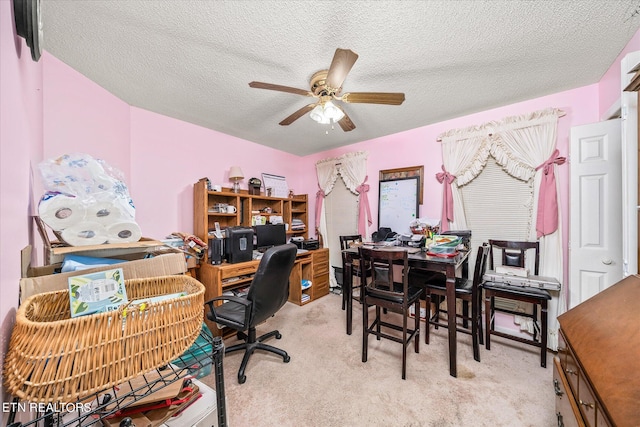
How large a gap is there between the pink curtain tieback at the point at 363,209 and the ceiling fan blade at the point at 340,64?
2103 millimetres

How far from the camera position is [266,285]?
1.81 m

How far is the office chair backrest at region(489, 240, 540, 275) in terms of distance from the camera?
2.20 meters

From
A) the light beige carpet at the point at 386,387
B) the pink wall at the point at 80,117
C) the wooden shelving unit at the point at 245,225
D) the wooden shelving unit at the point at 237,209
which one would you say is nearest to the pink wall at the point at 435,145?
the wooden shelving unit at the point at 237,209

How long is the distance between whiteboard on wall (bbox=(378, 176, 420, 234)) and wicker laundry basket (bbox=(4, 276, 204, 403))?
2.93 m

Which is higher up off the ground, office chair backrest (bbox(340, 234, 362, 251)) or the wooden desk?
office chair backrest (bbox(340, 234, 362, 251))

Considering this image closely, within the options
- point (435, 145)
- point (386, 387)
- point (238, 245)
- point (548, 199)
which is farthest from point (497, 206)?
point (238, 245)

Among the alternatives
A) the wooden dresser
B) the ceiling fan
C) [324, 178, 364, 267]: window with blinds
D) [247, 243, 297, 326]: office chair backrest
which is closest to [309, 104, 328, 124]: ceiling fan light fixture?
the ceiling fan

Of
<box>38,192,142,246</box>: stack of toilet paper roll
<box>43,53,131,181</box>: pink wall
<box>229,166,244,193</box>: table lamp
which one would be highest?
<box>43,53,131,181</box>: pink wall

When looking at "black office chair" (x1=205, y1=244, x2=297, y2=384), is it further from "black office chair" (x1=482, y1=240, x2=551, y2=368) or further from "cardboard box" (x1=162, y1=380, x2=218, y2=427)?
→ "black office chair" (x1=482, y1=240, x2=551, y2=368)

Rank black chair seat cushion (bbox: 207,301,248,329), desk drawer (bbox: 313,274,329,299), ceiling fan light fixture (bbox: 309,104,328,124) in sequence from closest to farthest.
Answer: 1. black chair seat cushion (bbox: 207,301,248,329)
2. ceiling fan light fixture (bbox: 309,104,328,124)
3. desk drawer (bbox: 313,274,329,299)

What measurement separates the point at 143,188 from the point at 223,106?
1.28 metres

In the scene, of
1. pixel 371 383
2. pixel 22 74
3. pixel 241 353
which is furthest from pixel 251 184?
pixel 371 383

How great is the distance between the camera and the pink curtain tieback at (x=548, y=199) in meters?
2.18

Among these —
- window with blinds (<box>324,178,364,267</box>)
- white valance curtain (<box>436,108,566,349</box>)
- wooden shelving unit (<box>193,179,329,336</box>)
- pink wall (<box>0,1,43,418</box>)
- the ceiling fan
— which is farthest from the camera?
window with blinds (<box>324,178,364,267</box>)
